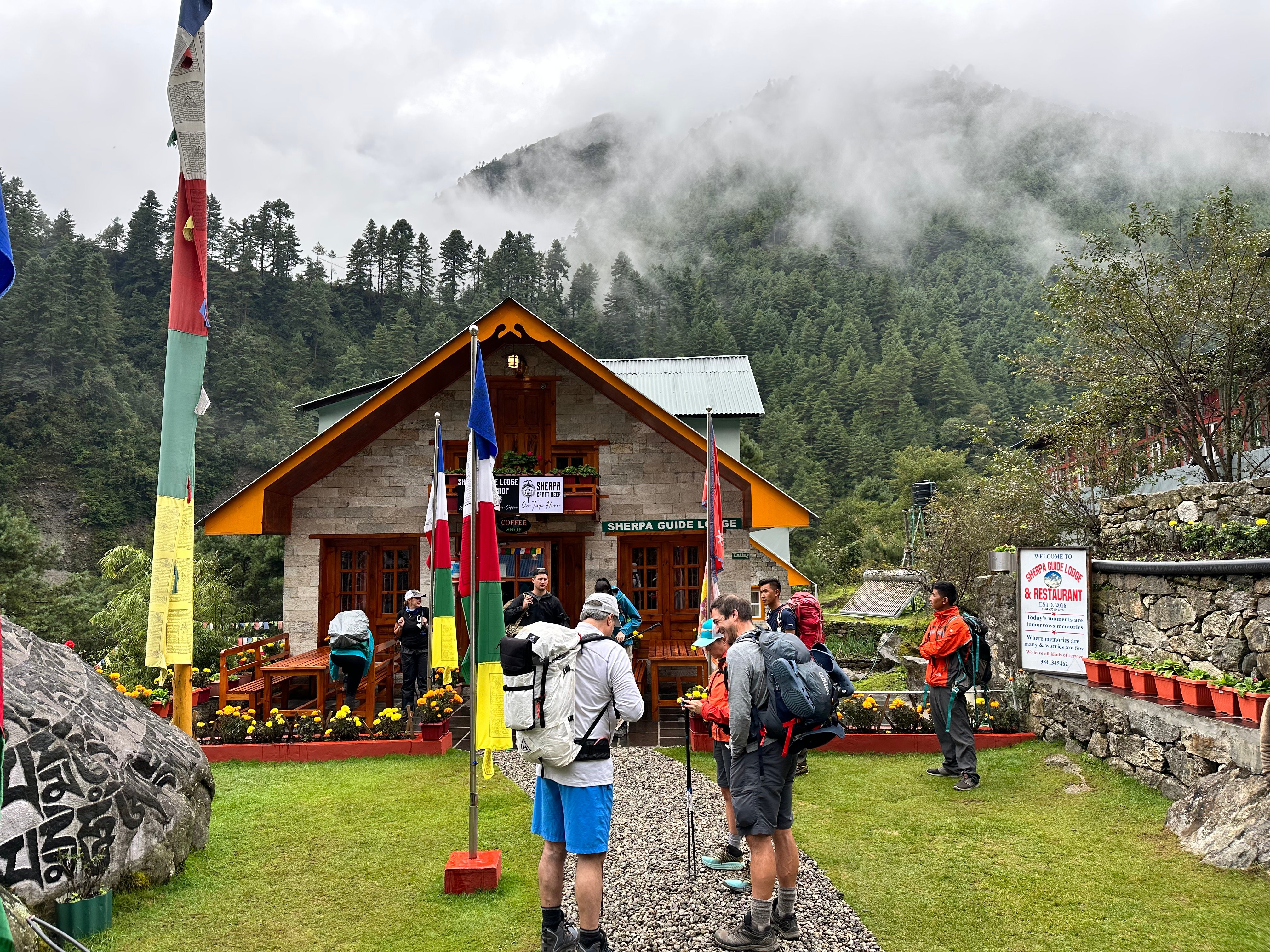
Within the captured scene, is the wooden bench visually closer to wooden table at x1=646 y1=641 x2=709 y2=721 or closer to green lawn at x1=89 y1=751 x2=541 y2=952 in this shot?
green lawn at x1=89 y1=751 x2=541 y2=952

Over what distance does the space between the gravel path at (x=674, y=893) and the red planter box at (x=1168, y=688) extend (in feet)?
12.4

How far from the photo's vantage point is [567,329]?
75.5m

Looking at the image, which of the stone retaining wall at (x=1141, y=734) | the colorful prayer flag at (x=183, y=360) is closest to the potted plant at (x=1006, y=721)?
the stone retaining wall at (x=1141, y=734)

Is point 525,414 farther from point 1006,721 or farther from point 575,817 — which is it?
point 575,817

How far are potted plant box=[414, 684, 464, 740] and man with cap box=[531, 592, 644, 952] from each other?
4.86 metres

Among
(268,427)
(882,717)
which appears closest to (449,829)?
(882,717)

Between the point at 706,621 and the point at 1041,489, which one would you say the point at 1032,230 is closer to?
the point at 1041,489

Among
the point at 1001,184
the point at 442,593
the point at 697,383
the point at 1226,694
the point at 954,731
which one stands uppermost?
the point at 1001,184

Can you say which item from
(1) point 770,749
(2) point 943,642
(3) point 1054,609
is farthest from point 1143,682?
(1) point 770,749

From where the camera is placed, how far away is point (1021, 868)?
5516mm

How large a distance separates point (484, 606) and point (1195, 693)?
602cm

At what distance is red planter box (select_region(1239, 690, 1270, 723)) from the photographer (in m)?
5.98

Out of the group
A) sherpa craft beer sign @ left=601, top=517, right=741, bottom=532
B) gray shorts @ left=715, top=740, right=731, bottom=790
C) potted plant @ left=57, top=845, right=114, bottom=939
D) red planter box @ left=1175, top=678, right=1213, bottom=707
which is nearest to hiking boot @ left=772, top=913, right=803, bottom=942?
gray shorts @ left=715, top=740, right=731, bottom=790

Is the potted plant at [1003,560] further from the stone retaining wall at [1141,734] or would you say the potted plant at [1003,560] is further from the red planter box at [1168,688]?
the red planter box at [1168,688]
